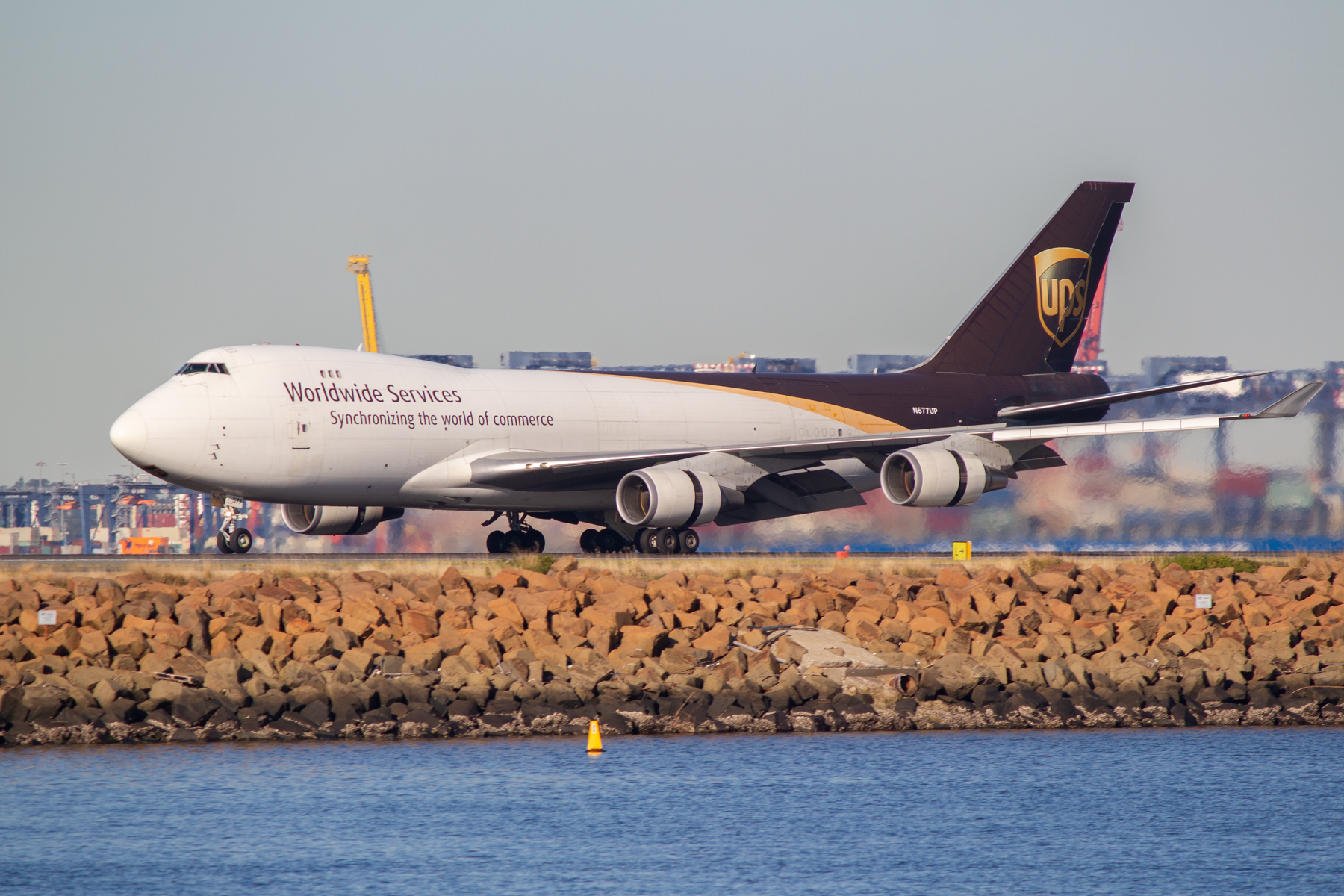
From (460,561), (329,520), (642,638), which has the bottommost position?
(642,638)

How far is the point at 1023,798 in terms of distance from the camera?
16.5m

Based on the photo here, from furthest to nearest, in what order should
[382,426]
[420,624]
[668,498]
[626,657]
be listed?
[668,498]
[382,426]
[420,624]
[626,657]

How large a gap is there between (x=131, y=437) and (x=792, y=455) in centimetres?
1218

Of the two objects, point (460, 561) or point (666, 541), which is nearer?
point (460, 561)

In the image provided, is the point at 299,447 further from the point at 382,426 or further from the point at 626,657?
the point at 626,657

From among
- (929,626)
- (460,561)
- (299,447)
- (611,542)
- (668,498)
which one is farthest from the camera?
(611,542)

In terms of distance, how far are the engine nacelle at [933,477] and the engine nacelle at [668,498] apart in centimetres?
331

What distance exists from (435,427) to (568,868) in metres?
15.3

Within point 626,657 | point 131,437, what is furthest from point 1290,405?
point 131,437

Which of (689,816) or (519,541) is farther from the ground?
(519,541)

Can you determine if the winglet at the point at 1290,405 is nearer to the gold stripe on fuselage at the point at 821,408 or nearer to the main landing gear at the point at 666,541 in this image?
the gold stripe on fuselage at the point at 821,408

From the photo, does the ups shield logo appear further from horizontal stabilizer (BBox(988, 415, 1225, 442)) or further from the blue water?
the blue water

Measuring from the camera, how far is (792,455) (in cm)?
3042

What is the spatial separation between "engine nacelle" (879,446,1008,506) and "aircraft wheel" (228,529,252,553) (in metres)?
11.8
